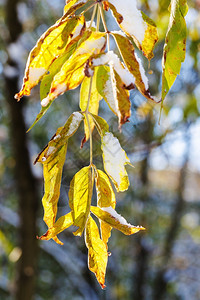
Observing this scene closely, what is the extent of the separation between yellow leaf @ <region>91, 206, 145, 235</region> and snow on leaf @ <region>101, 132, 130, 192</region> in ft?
0.08

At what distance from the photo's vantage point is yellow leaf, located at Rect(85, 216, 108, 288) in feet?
1.11

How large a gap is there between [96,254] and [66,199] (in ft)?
3.96

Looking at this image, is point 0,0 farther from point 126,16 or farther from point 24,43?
point 126,16

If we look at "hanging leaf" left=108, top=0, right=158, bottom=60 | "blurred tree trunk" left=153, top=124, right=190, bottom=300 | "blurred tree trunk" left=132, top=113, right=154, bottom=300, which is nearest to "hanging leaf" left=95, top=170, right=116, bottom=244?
"hanging leaf" left=108, top=0, right=158, bottom=60

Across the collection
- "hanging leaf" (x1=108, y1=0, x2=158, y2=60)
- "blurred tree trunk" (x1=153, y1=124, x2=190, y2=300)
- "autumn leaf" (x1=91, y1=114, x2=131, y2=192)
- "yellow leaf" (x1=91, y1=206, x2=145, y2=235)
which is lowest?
"blurred tree trunk" (x1=153, y1=124, x2=190, y2=300)

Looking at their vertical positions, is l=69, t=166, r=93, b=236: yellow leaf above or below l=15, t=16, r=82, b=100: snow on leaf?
below

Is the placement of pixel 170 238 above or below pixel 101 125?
below

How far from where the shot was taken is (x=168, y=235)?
8.95ft

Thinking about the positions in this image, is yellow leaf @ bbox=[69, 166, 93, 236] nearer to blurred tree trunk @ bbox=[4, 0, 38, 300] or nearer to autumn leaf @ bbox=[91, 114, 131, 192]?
autumn leaf @ bbox=[91, 114, 131, 192]

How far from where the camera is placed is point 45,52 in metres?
0.33

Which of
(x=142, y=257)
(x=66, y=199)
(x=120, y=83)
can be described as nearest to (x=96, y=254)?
(x=120, y=83)

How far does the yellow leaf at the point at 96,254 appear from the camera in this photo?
0.34 metres

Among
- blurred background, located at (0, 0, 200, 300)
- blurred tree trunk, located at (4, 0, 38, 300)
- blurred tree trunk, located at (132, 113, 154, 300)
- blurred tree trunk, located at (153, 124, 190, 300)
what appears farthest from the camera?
blurred tree trunk, located at (153, 124, 190, 300)

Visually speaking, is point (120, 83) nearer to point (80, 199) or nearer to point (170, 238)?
point (80, 199)
